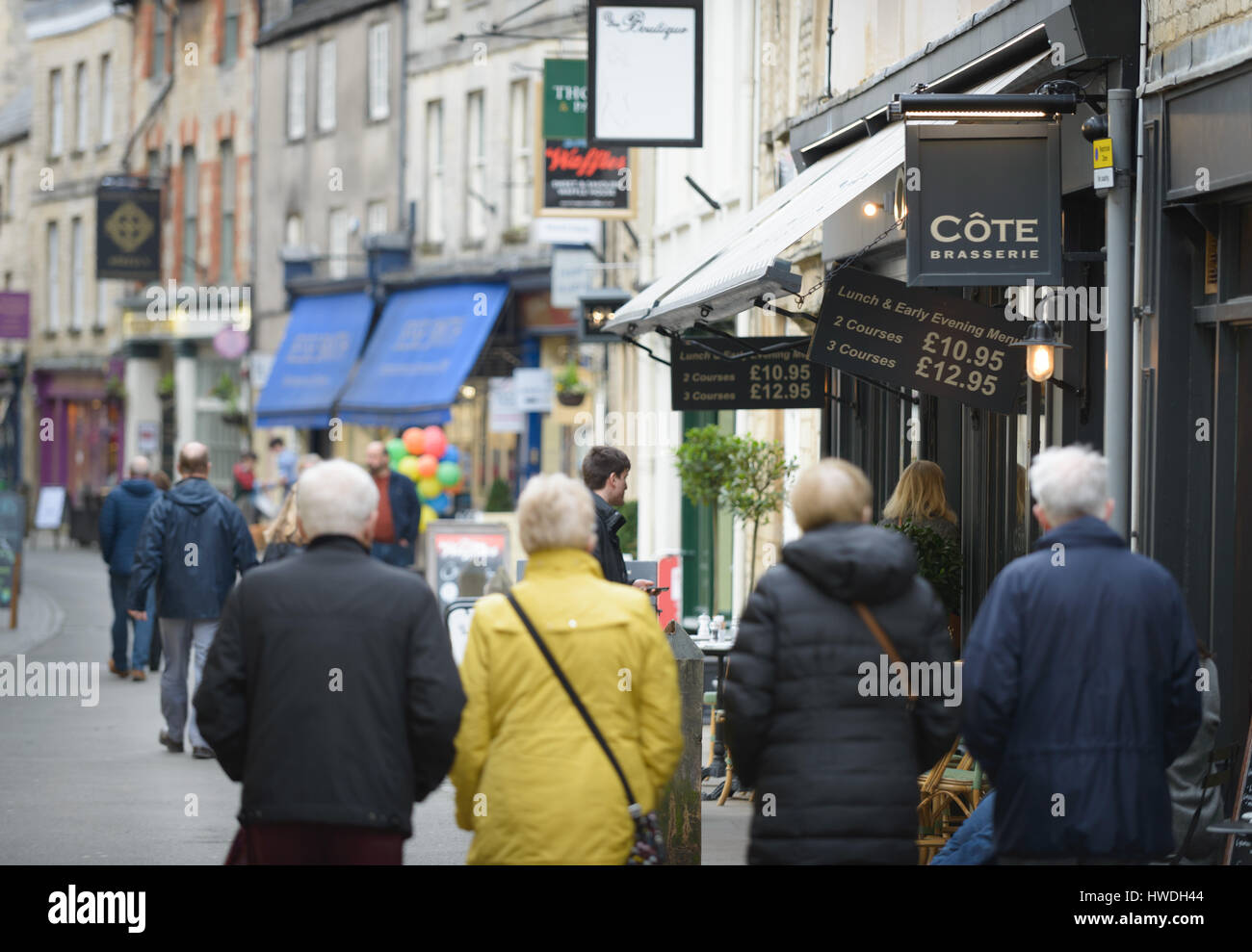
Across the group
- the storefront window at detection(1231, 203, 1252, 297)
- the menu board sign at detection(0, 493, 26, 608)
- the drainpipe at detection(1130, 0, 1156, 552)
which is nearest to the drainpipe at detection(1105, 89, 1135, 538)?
the drainpipe at detection(1130, 0, 1156, 552)

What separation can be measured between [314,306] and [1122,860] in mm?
34976

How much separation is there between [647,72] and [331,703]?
38.1ft

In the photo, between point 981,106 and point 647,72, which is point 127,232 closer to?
point 647,72

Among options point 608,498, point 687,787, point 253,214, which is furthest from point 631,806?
point 253,214

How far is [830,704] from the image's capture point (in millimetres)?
5762

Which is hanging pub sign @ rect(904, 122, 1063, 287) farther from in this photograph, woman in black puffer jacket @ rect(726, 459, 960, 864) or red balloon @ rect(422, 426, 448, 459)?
red balloon @ rect(422, 426, 448, 459)

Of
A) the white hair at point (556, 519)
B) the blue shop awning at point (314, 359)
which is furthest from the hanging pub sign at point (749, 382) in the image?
the blue shop awning at point (314, 359)

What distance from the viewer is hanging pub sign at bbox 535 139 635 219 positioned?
23656 mm

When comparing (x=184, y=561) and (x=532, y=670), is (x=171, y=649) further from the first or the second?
(x=532, y=670)

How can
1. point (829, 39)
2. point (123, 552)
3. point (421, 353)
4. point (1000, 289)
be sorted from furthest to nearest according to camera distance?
point (421, 353) < point (123, 552) < point (829, 39) < point (1000, 289)

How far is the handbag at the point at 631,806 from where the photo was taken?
5.80 metres

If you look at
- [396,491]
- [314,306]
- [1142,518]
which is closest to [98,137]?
[314,306]

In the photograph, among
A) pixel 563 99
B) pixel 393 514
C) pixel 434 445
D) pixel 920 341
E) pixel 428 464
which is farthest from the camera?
pixel 434 445

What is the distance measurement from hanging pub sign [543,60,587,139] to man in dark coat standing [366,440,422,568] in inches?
210
